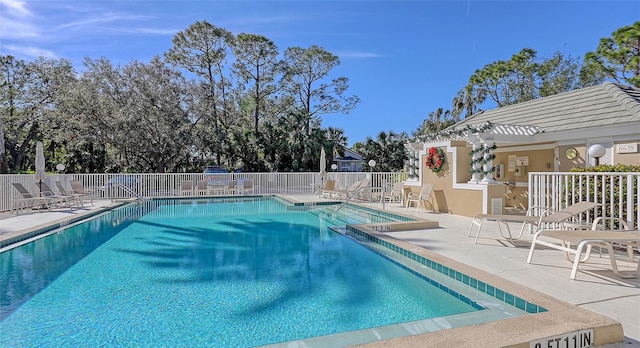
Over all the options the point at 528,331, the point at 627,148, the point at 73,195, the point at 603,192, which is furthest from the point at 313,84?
the point at 528,331

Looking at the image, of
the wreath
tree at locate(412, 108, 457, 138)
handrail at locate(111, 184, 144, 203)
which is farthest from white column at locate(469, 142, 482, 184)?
tree at locate(412, 108, 457, 138)

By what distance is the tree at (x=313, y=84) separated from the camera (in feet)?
100

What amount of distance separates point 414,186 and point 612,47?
722 inches

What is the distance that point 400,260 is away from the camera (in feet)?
17.9

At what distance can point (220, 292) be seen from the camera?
446 cm

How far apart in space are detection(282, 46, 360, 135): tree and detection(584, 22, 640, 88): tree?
18239mm

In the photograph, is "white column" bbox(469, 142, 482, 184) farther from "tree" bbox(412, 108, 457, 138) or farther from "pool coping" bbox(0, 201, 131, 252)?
"tree" bbox(412, 108, 457, 138)

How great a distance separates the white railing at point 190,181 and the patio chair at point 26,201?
1969 millimetres

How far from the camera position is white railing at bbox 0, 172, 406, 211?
15211 mm

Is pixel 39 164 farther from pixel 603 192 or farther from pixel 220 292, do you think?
pixel 603 192

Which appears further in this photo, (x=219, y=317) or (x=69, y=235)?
(x=69, y=235)

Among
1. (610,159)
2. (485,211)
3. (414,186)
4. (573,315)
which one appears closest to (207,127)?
(414,186)

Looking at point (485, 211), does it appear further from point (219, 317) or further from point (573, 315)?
point (219, 317)

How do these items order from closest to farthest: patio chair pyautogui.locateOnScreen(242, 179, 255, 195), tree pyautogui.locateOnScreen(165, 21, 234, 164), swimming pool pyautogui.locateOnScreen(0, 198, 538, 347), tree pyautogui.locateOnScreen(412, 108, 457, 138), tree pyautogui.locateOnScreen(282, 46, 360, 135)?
swimming pool pyautogui.locateOnScreen(0, 198, 538, 347) → patio chair pyautogui.locateOnScreen(242, 179, 255, 195) → tree pyautogui.locateOnScreen(165, 21, 234, 164) → tree pyautogui.locateOnScreen(282, 46, 360, 135) → tree pyautogui.locateOnScreen(412, 108, 457, 138)
